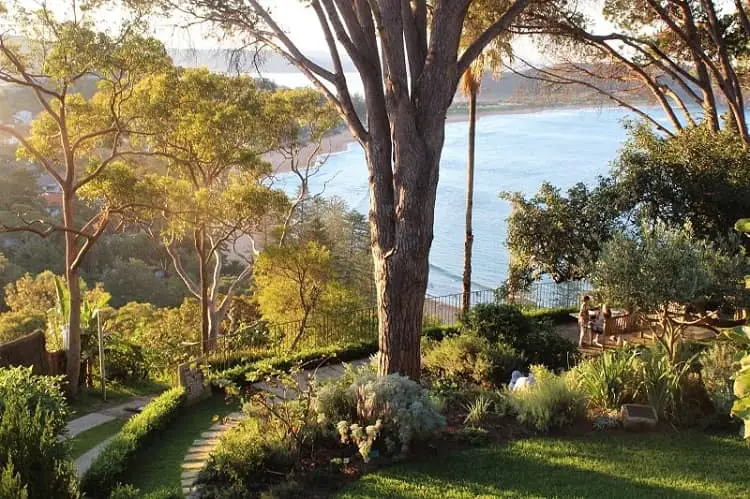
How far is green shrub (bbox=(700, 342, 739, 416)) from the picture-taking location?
797 centimetres

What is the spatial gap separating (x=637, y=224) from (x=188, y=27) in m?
9.65

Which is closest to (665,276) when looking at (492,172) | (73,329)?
(73,329)

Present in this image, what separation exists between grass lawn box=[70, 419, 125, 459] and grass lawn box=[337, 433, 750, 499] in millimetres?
4267

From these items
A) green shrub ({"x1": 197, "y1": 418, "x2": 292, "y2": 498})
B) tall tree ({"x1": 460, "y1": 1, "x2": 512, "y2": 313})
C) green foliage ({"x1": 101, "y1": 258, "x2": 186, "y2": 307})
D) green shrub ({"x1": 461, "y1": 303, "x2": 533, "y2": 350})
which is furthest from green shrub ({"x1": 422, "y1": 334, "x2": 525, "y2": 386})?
green foliage ({"x1": 101, "y1": 258, "x2": 186, "y2": 307})

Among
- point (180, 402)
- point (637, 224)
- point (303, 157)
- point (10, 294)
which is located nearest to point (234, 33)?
point (180, 402)

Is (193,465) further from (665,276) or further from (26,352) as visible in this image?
(665,276)

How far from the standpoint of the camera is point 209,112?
623 inches

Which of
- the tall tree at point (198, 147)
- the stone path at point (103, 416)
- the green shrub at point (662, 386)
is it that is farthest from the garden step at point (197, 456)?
the tall tree at point (198, 147)

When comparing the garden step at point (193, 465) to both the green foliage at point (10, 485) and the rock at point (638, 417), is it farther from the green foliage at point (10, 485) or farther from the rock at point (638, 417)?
the rock at point (638, 417)

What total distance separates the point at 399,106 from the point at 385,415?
3522 mm

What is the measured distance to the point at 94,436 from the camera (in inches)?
394

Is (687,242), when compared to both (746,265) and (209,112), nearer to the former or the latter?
(746,265)

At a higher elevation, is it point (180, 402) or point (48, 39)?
point (48, 39)

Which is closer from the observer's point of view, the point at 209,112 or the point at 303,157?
the point at 209,112
